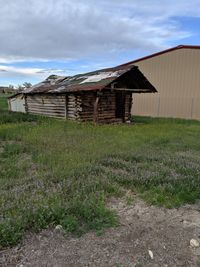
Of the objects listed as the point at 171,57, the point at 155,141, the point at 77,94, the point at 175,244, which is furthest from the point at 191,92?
the point at 175,244

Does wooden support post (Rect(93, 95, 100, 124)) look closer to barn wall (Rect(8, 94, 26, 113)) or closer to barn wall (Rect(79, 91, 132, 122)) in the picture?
barn wall (Rect(79, 91, 132, 122))

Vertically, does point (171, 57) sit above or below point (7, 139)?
above

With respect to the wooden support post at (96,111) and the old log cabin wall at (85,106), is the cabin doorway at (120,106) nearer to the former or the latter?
the old log cabin wall at (85,106)

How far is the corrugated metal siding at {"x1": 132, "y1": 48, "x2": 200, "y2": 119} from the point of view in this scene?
2214cm

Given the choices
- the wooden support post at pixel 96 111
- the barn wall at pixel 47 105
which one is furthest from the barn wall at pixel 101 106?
the barn wall at pixel 47 105

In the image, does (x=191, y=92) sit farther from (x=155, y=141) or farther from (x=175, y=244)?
(x=175, y=244)

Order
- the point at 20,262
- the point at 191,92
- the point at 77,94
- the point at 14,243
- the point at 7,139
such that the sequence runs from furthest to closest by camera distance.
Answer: the point at 191,92
the point at 77,94
the point at 7,139
the point at 14,243
the point at 20,262

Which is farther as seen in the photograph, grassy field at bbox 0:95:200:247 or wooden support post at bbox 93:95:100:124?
wooden support post at bbox 93:95:100:124

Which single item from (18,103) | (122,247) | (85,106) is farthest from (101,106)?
(122,247)

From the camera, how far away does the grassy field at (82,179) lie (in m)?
4.01

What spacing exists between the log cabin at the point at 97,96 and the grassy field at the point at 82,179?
597cm

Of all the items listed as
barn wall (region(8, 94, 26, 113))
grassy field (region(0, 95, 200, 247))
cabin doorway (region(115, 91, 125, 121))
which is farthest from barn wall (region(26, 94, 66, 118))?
grassy field (region(0, 95, 200, 247))

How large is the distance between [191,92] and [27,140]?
15671 millimetres

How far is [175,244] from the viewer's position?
3646 mm
